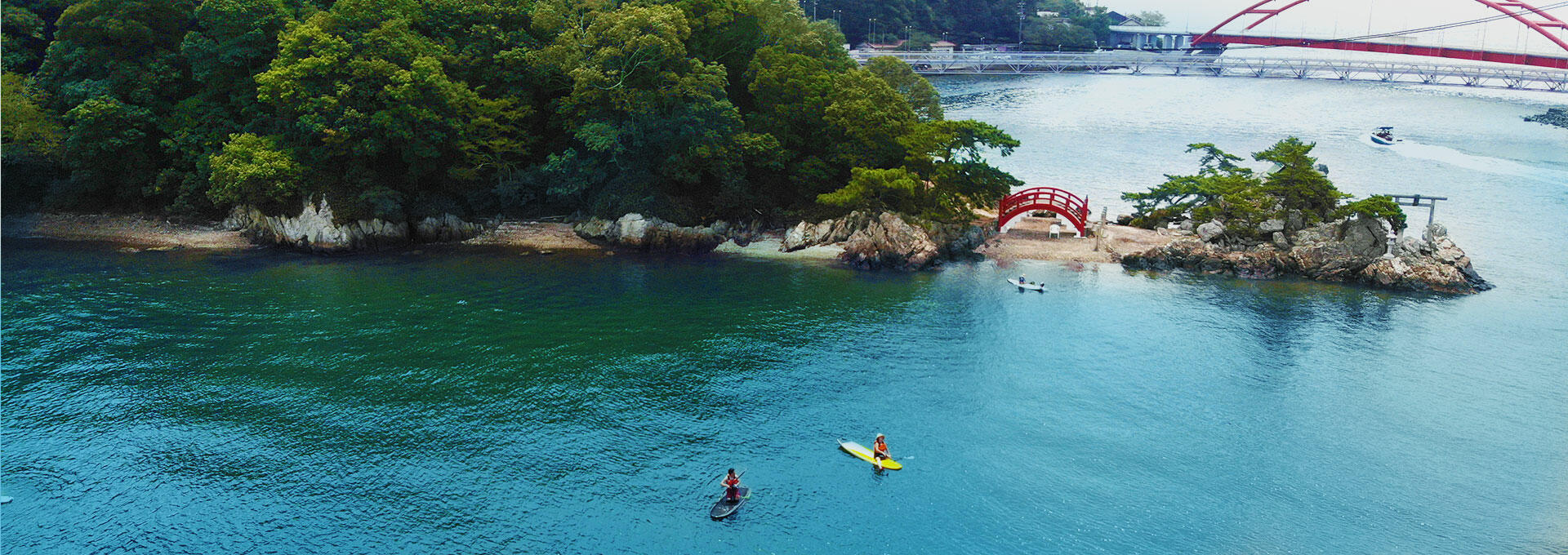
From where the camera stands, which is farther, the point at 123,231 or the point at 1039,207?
the point at 1039,207

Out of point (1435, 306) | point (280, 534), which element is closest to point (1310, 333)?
point (1435, 306)

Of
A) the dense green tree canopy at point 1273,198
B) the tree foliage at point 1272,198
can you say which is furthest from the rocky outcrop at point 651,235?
the dense green tree canopy at point 1273,198

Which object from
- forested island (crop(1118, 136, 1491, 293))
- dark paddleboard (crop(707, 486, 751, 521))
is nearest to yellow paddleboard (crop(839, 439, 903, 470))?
dark paddleboard (crop(707, 486, 751, 521))

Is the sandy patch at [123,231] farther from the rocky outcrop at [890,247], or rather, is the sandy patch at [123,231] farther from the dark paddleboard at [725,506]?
the dark paddleboard at [725,506]

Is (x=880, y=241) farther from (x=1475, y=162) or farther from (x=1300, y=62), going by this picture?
(x=1300, y=62)

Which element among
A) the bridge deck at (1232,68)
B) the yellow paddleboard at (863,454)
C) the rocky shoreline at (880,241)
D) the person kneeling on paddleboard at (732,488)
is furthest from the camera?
the bridge deck at (1232,68)

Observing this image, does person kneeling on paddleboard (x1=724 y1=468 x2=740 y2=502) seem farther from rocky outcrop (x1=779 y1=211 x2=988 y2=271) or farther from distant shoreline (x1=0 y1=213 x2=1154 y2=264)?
distant shoreline (x1=0 y1=213 x2=1154 y2=264)

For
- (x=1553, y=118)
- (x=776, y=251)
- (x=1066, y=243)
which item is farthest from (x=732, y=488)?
(x=1553, y=118)
